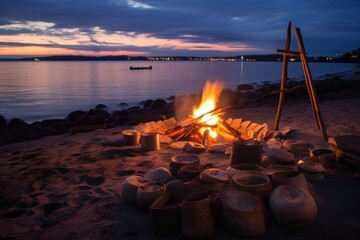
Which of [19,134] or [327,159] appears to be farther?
[19,134]

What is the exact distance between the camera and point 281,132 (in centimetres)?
808

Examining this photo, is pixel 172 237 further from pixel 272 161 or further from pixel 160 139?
pixel 160 139

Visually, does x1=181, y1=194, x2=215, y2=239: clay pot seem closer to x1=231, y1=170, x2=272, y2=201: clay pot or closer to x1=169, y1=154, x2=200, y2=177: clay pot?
x1=231, y1=170, x2=272, y2=201: clay pot

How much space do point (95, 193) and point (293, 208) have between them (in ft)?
10.4

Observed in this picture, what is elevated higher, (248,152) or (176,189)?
(248,152)

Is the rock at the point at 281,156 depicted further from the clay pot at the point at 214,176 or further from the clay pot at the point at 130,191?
the clay pot at the point at 130,191

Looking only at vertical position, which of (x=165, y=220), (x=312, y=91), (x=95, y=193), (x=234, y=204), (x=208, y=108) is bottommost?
(x=95, y=193)

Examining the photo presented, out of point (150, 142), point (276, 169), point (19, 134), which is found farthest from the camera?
point (19, 134)

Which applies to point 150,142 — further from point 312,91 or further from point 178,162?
point 312,91

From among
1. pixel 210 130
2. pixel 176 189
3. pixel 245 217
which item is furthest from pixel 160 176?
pixel 210 130

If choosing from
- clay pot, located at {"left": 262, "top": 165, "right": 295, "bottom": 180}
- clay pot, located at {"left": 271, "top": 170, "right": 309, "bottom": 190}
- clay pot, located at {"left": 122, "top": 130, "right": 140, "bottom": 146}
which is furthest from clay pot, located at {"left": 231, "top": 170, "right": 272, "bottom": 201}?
clay pot, located at {"left": 122, "top": 130, "right": 140, "bottom": 146}

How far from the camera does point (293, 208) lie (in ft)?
11.5

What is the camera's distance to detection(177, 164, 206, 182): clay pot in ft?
15.3

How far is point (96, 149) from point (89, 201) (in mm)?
3168
